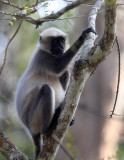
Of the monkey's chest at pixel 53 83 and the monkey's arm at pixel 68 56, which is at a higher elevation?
the monkey's arm at pixel 68 56

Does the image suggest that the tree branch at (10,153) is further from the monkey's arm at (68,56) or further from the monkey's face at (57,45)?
the monkey's face at (57,45)

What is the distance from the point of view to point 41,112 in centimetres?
596

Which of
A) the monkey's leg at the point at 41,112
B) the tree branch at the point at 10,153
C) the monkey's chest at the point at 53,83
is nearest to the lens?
the tree branch at the point at 10,153

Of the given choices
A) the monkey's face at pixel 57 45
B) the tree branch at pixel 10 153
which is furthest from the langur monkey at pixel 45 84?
the tree branch at pixel 10 153

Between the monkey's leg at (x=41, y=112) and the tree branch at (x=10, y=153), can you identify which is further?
the monkey's leg at (x=41, y=112)

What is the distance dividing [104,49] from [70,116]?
1.02 meters

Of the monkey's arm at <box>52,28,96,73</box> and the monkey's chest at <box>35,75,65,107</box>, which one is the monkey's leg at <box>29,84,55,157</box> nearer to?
the monkey's chest at <box>35,75,65,107</box>

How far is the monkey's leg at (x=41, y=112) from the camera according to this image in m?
5.81

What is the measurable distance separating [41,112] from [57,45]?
164cm

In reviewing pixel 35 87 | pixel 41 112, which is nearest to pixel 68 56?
pixel 35 87

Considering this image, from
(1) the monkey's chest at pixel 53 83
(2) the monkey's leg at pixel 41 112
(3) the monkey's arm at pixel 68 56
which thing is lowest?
(2) the monkey's leg at pixel 41 112

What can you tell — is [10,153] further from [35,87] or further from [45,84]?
[35,87]

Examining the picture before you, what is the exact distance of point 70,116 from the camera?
4812 mm

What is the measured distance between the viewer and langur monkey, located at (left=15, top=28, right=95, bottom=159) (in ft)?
19.3
